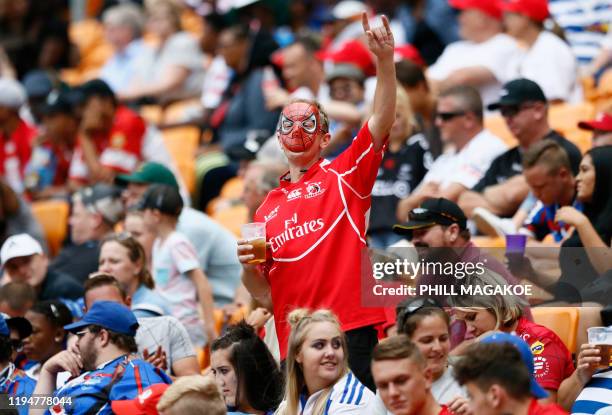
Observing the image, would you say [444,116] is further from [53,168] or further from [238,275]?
[53,168]

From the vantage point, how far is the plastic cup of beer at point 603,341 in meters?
6.13

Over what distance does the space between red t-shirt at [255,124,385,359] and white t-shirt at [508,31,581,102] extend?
427 centimetres

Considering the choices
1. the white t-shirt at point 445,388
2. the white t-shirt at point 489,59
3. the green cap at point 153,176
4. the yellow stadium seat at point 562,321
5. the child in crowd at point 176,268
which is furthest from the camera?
the white t-shirt at point 489,59

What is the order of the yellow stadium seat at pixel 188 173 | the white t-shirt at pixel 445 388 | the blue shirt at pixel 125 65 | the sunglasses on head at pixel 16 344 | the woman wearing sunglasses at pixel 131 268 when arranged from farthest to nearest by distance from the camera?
the blue shirt at pixel 125 65 < the yellow stadium seat at pixel 188 173 < the woman wearing sunglasses at pixel 131 268 < the sunglasses on head at pixel 16 344 < the white t-shirt at pixel 445 388

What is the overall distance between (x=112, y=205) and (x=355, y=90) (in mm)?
2200

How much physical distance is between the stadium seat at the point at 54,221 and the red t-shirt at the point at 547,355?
6.35 metres

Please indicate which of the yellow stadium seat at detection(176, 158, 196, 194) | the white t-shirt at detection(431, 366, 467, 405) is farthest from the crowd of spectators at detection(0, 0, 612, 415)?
the yellow stadium seat at detection(176, 158, 196, 194)

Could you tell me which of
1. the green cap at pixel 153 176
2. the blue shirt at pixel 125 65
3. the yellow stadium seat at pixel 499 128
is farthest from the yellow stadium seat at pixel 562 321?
the blue shirt at pixel 125 65

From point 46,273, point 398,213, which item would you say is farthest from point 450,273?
point 46,273

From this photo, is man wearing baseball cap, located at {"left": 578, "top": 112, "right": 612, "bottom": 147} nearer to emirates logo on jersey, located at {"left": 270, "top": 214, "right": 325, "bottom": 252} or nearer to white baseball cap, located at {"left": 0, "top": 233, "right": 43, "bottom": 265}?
emirates logo on jersey, located at {"left": 270, "top": 214, "right": 325, "bottom": 252}

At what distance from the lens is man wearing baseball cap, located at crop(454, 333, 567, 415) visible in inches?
195

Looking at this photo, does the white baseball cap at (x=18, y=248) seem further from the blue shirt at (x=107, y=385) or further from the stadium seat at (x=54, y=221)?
the stadium seat at (x=54, y=221)

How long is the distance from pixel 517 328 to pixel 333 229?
1008 mm

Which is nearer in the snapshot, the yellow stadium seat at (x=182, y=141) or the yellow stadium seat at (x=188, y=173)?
the yellow stadium seat at (x=188, y=173)
